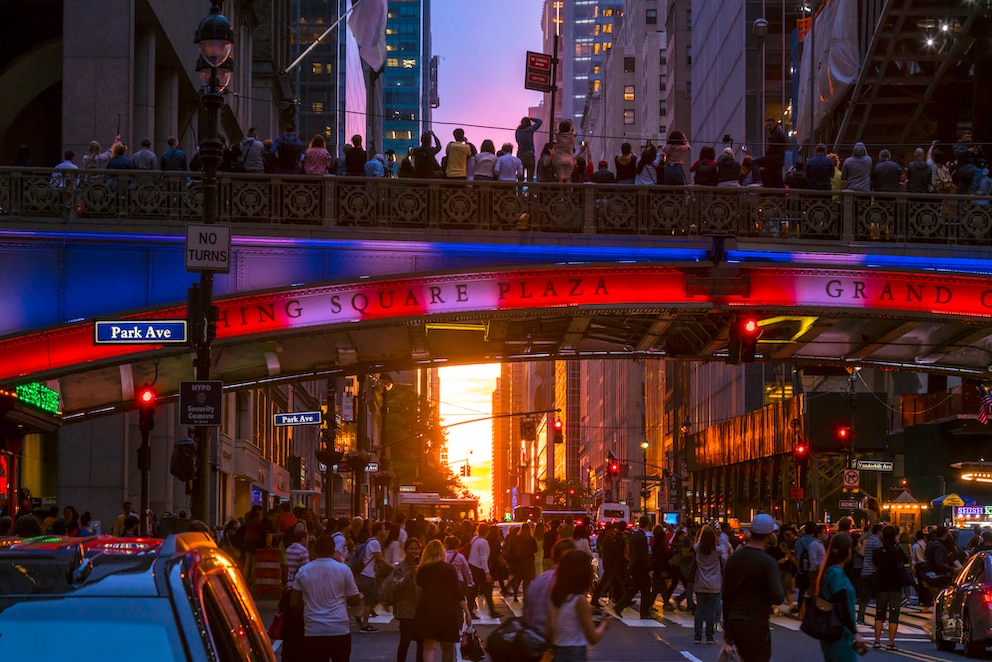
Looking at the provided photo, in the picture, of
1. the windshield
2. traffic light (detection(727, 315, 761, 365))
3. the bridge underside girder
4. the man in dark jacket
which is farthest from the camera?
the bridge underside girder

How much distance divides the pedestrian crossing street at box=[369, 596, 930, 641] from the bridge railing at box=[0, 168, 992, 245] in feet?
24.5

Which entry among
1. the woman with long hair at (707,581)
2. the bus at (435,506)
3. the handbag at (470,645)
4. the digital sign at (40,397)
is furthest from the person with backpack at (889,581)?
the bus at (435,506)

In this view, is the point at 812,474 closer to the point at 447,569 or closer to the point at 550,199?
the point at 550,199

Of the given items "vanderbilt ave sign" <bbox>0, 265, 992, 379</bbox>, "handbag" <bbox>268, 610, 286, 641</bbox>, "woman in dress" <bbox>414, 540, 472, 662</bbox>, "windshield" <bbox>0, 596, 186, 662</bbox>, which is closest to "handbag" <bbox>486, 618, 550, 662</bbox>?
"handbag" <bbox>268, 610, 286, 641</bbox>

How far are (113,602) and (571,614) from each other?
257 inches

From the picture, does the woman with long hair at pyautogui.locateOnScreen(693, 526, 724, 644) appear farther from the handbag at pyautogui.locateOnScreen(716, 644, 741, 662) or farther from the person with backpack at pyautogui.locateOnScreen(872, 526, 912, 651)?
the handbag at pyautogui.locateOnScreen(716, 644, 741, 662)

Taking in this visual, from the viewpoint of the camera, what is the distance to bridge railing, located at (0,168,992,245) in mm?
27109

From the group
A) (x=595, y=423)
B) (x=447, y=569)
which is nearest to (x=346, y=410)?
(x=447, y=569)

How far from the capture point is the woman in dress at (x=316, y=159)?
1095 inches

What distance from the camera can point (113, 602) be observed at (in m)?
4.71

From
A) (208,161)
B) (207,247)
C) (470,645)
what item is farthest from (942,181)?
(470,645)

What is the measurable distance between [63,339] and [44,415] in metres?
2.31

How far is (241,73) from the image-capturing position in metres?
51.0

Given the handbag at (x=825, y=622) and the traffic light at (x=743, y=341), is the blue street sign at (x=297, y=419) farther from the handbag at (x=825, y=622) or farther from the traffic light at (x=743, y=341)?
the handbag at (x=825, y=622)
